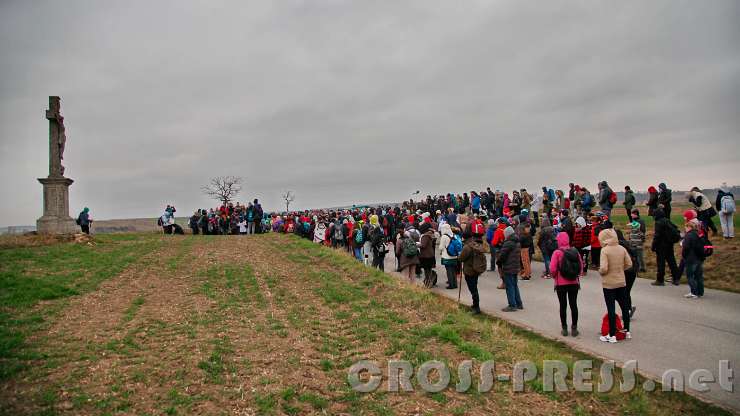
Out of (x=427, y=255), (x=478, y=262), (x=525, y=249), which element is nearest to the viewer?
(x=478, y=262)

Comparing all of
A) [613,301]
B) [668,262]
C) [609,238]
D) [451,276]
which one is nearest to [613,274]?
[613,301]

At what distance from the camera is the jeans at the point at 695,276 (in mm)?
10062

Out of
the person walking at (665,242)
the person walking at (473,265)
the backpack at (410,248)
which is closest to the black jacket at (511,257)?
the person walking at (473,265)

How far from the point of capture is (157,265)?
555 inches

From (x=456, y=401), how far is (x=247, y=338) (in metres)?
3.91

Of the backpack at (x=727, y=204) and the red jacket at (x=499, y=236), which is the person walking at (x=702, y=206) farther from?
the red jacket at (x=499, y=236)

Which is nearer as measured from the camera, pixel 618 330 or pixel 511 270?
pixel 618 330

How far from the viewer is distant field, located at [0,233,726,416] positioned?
211 inches

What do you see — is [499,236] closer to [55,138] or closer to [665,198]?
[665,198]

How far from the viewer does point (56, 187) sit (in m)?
18.6

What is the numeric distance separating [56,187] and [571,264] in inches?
830

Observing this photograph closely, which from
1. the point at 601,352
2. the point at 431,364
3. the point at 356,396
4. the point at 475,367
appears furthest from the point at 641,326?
the point at 356,396

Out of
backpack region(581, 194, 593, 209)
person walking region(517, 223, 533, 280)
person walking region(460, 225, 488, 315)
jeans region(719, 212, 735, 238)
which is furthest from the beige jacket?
backpack region(581, 194, 593, 209)

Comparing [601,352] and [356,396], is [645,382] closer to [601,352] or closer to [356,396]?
[601,352]
